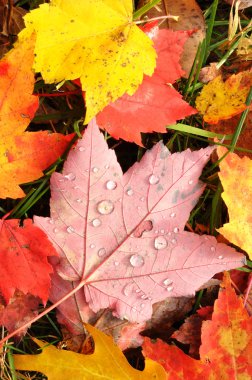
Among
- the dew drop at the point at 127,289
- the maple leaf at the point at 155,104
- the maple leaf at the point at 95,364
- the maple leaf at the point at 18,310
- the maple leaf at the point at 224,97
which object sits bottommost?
the maple leaf at the point at 95,364

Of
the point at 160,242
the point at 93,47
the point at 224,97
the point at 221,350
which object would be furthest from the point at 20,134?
the point at 221,350

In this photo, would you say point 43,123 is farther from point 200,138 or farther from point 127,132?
point 200,138

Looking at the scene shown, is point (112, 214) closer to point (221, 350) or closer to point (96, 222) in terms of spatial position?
point (96, 222)

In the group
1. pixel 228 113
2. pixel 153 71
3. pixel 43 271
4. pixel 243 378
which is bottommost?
pixel 243 378

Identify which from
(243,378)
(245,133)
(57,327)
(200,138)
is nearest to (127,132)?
(200,138)

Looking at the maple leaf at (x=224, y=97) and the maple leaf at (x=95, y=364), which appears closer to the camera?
the maple leaf at (x=95, y=364)

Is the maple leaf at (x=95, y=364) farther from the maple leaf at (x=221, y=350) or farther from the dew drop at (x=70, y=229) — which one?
the dew drop at (x=70, y=229)

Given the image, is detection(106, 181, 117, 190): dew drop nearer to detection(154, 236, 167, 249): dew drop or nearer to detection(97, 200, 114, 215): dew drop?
detection(97, 200, 114, 215): dew drop

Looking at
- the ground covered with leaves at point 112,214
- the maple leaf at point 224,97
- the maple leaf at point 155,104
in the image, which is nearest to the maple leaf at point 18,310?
the ground covered with leaves at point 112,214
